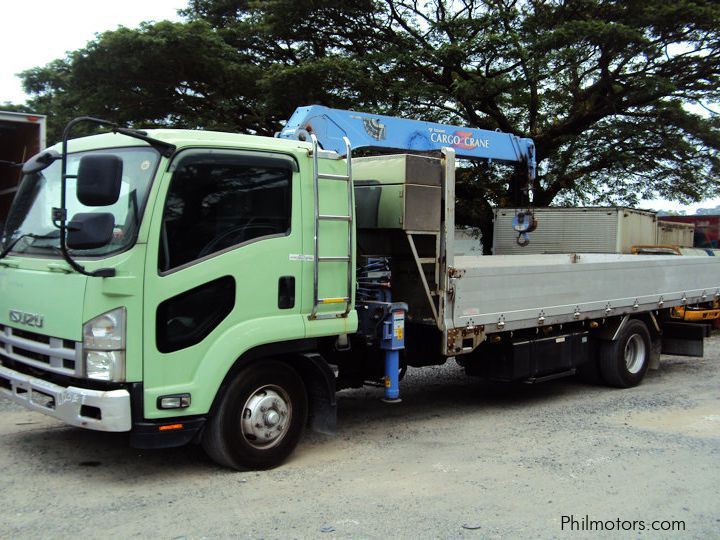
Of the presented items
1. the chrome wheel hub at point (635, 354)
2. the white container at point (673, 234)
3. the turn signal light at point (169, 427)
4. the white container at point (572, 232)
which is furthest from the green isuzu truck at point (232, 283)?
the white container at point (673, 234)

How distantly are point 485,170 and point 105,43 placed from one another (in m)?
9.76

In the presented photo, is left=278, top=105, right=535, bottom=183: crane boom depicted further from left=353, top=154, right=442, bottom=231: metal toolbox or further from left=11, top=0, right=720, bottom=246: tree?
left=11, top=0, right=720, bottom=246: tree

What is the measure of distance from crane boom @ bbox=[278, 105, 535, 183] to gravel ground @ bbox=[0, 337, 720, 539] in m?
2.81

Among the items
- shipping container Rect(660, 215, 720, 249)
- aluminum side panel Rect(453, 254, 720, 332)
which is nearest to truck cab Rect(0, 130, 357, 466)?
aluminum side panel Rect(453, 254, 720, 332)

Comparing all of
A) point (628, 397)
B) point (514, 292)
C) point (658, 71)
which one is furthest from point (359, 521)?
point (658, 71)

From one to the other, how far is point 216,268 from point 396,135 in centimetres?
313

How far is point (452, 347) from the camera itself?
609 centimetres

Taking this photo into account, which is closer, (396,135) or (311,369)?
(311,369)

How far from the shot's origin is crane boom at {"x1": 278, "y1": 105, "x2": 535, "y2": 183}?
616cm

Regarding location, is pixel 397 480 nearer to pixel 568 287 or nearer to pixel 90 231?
pixel 90 231

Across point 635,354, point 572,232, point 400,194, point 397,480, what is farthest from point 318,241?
point 572,232

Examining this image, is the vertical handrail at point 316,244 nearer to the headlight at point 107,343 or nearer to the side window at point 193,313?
the side window at point 193,313

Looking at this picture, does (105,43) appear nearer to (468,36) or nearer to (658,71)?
(468,36)

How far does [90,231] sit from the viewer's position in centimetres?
413
